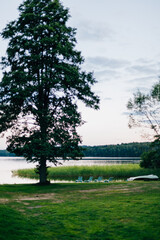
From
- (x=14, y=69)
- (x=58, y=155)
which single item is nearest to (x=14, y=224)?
(x=58, y=155)

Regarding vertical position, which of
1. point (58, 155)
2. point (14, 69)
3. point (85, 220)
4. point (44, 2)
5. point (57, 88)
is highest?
point (44, 2)

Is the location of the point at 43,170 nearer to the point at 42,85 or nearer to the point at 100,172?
the point at 42,85

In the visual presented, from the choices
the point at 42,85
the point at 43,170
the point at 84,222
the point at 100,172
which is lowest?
the point at 100,172

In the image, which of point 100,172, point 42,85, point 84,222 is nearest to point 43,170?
point 42,85

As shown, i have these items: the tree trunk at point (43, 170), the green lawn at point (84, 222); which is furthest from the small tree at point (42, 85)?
the green lawn at point (84, 222)

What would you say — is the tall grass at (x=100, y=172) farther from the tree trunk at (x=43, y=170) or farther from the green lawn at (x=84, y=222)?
the green lawn at (x=84, y=222)

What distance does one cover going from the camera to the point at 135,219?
985 cm

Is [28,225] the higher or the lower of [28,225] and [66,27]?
the lower

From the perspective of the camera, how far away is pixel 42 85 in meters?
24.3

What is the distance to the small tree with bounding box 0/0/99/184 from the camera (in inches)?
936

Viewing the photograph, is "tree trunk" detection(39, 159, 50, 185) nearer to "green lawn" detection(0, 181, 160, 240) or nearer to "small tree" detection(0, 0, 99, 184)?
"small tree" detection(0, 0, 99, 184)

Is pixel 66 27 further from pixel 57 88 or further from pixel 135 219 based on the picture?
pixel 135 219

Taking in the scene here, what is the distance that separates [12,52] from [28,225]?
62.8 feet

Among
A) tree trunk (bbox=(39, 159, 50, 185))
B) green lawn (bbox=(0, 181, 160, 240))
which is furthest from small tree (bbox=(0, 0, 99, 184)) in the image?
green lawn (bbox=(0, 181, 160, 240))
